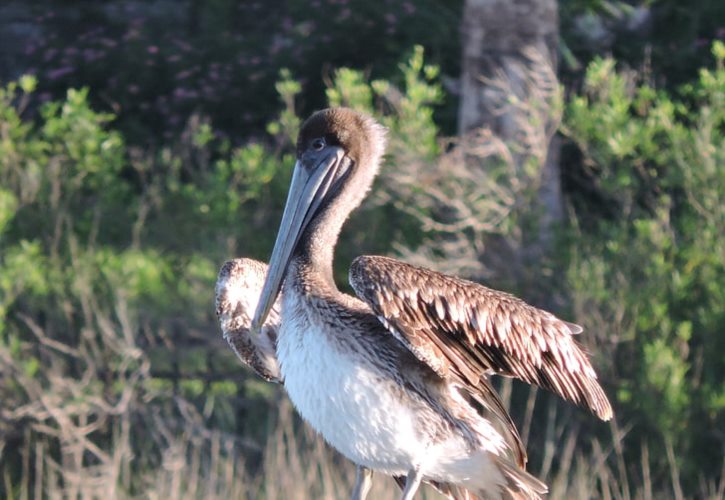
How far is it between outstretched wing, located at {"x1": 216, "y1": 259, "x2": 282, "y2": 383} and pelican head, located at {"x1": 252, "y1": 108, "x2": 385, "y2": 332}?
15 centimetres

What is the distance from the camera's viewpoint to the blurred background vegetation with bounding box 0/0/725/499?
8195 mm

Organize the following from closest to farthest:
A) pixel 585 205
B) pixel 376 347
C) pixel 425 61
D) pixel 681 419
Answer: pixel 376 347
pixel 681 419
pixel 585 205
pixel 425 61

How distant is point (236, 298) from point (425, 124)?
3.97 m

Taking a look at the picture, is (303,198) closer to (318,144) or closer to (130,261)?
(318,144)

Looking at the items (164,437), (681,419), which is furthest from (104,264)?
(681,419)

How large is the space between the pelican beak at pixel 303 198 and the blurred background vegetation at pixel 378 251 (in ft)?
7.11

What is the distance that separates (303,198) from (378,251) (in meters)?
4.06

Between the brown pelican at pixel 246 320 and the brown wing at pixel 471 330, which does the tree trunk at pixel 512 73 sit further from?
the brown wing at pixel 471 330

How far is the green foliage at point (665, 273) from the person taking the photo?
820 centimetres

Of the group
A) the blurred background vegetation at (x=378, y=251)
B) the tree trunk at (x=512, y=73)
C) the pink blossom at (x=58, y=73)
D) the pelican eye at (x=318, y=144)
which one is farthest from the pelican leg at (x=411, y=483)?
the pink blossom at (x=58, y=73)

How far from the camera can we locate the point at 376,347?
4.61 meters

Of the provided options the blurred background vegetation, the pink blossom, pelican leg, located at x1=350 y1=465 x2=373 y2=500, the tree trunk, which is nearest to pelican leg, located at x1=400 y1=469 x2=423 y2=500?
pelican leg, located at x1=350 y1=465 x2=373 y2=500

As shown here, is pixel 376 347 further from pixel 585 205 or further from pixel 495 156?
pixel 585 205

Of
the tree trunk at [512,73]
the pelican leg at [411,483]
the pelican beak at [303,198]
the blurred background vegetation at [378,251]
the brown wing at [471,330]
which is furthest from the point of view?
the tree trunk at [512,73]
